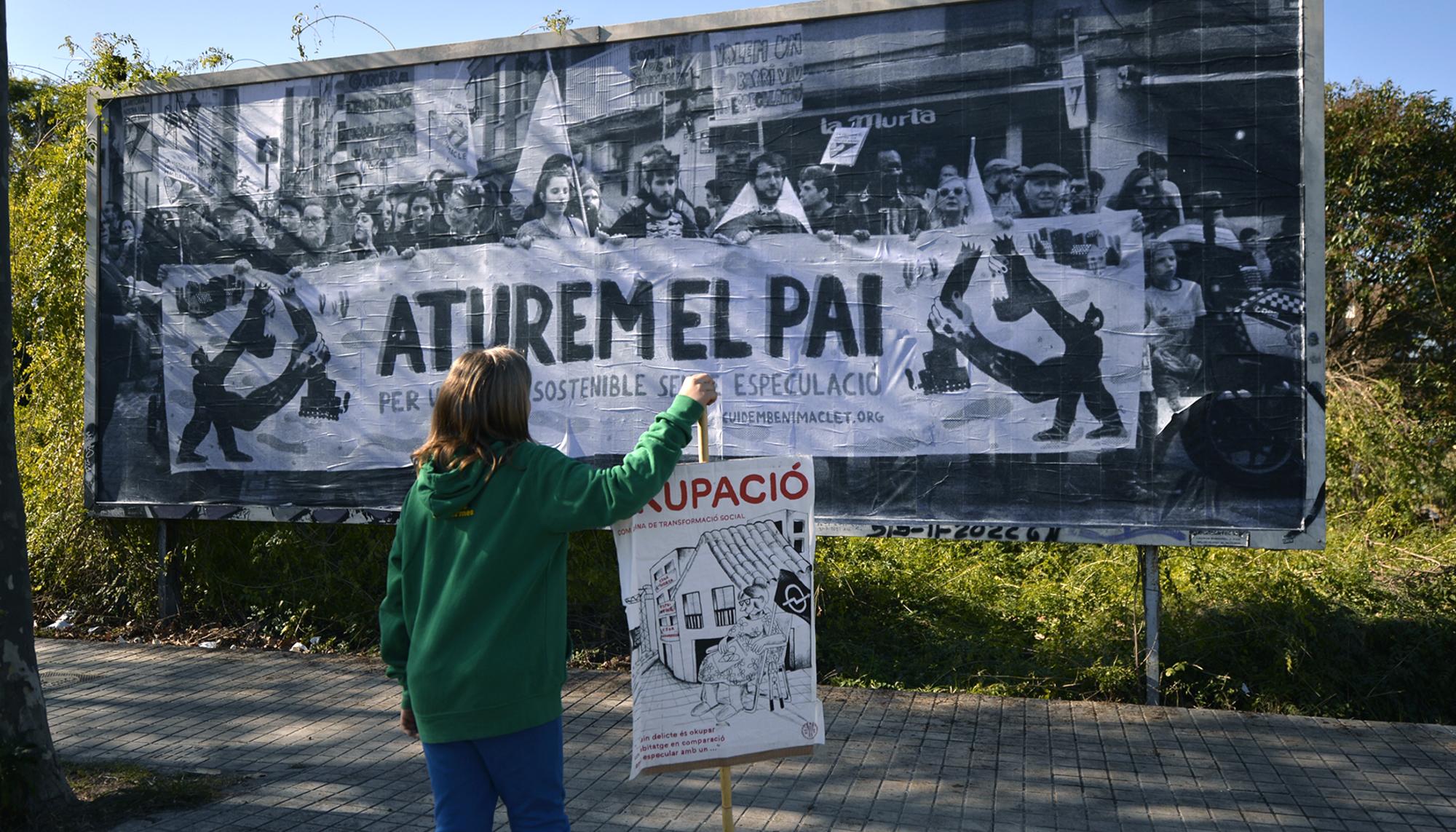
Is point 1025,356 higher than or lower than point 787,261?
lower

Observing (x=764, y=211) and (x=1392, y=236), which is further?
(x=1392, y=236)

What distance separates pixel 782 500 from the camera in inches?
162

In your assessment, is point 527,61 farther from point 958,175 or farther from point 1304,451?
point 1304,451

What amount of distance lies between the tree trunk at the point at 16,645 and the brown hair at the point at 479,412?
285 centimetres

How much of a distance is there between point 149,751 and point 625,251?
404 centimetres

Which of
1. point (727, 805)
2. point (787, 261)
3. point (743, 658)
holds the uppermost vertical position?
point (787, 261)

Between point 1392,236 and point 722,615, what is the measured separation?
10.9 m

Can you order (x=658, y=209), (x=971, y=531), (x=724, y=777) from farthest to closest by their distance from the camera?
(x=658, y=209) < (x=971, y=531) < (x=724, y=777)

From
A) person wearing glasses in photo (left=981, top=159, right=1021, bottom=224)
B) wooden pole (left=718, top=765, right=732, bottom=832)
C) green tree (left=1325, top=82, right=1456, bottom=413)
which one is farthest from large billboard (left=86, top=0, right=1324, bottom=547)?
green tree (left=1325, top=82, right=1456, bottom=413)

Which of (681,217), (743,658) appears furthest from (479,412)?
(681,217)

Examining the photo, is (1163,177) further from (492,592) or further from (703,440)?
(492,592)

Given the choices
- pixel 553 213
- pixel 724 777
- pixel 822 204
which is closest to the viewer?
pixel 724 777

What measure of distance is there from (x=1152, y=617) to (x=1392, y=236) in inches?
298

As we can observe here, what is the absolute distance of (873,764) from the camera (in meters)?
5.77
